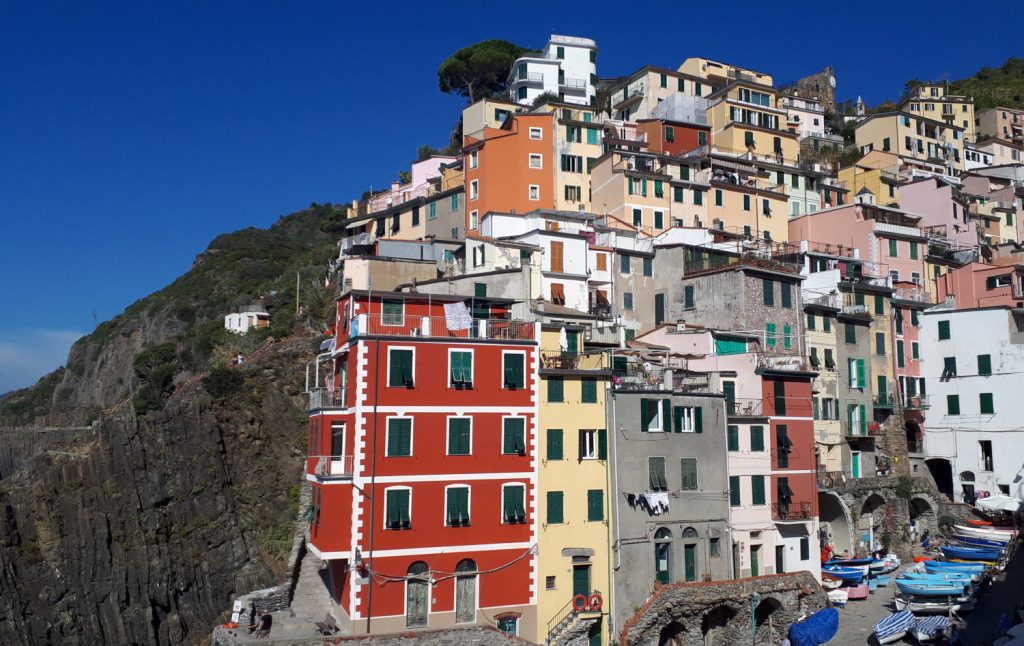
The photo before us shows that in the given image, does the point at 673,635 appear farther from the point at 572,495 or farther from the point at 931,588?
the point at 931,588

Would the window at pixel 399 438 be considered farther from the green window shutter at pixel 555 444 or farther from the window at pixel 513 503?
the green window shutter at pixel 555 444

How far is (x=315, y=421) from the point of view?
3759 centimetres

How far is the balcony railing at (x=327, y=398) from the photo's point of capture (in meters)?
35.6

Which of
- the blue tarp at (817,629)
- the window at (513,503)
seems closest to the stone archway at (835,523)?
the blue tarp at (817,629)

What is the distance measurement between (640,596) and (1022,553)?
21.6 meters

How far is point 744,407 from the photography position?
4206 cm

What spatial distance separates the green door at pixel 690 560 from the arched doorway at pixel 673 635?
205 centimetres

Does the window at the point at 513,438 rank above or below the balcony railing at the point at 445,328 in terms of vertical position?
below

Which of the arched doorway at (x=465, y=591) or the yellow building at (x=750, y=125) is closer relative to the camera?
the arched doorway at (x=465, y=591)

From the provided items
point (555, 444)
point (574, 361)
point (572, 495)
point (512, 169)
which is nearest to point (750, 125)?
point (512, 169)

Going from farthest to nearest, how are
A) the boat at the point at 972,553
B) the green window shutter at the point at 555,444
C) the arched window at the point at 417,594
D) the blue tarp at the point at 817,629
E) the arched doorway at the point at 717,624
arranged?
the boat at the point at 972,553 < the arched doorway at the point at 717,624 < the blue tarp at the point at 817,629 < the green window shutter at the point at 555,444 < the arched window at the point at 417,594

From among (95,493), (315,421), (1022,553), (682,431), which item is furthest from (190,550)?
(1022,553)

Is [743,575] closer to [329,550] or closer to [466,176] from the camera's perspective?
[329,550]

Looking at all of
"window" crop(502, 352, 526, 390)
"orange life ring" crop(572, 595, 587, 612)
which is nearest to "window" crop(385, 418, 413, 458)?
"window" crop(502, 352, 526, 390)
